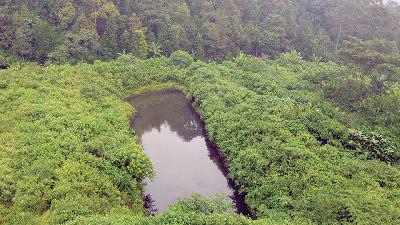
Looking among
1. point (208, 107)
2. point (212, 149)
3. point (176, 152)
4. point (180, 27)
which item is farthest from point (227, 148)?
point (180, 27)

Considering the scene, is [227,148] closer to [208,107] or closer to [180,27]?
[208,107]

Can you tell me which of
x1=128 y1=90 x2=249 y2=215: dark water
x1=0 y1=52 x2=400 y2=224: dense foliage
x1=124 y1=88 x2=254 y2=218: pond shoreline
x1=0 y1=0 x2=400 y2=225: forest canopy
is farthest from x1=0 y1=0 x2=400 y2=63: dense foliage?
x1=128 y1=90 x2=249 y2=215: dark water

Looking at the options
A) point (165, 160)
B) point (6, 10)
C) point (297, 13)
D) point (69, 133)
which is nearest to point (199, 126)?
point (165, 160)

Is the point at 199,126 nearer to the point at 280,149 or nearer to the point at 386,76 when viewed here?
the point at 280,149

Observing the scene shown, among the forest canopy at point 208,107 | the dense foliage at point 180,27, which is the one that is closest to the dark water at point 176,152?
the forest canopy at point 208,107

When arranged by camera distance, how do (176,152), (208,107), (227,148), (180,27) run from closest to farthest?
(227,148)
(176,152)
(208,107)
(180,27)

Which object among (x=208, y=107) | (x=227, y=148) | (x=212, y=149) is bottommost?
(x=212, y=149)
